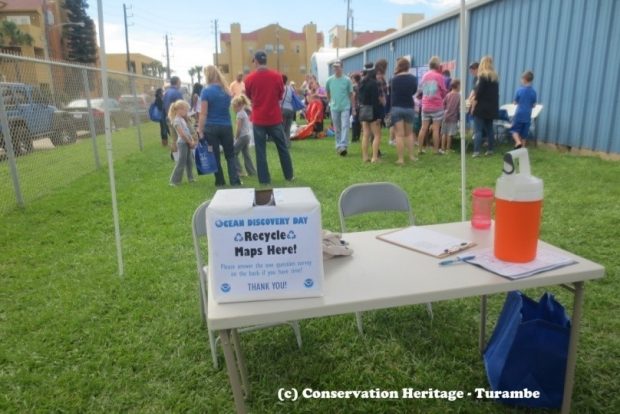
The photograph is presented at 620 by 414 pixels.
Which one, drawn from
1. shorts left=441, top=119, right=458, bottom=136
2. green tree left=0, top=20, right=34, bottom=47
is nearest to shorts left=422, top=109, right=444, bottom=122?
shorts left=441, top=119, right=458, bottom=136

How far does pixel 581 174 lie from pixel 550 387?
4.97m

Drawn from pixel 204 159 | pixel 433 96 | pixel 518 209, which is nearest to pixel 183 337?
pixel 518 209

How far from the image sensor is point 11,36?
1283 inches

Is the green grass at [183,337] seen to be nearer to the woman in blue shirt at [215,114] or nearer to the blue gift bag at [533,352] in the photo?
the blue gift bag at [533,352]

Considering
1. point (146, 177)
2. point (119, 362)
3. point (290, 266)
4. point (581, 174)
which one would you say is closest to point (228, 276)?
point (290, 266)

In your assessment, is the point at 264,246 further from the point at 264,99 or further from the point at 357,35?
the point at 357,35

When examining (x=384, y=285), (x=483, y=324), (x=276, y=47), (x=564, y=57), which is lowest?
(x=483, y=324)

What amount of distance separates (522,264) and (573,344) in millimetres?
419

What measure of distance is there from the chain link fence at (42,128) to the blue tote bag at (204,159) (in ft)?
4.80

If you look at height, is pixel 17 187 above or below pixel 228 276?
below

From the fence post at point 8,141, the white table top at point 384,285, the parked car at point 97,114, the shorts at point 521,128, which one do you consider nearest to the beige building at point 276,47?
the parked car at point 97,114

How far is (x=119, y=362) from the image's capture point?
7.97 ft

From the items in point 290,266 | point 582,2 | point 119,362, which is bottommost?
point 119,362

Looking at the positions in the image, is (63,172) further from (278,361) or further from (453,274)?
(453,274)
